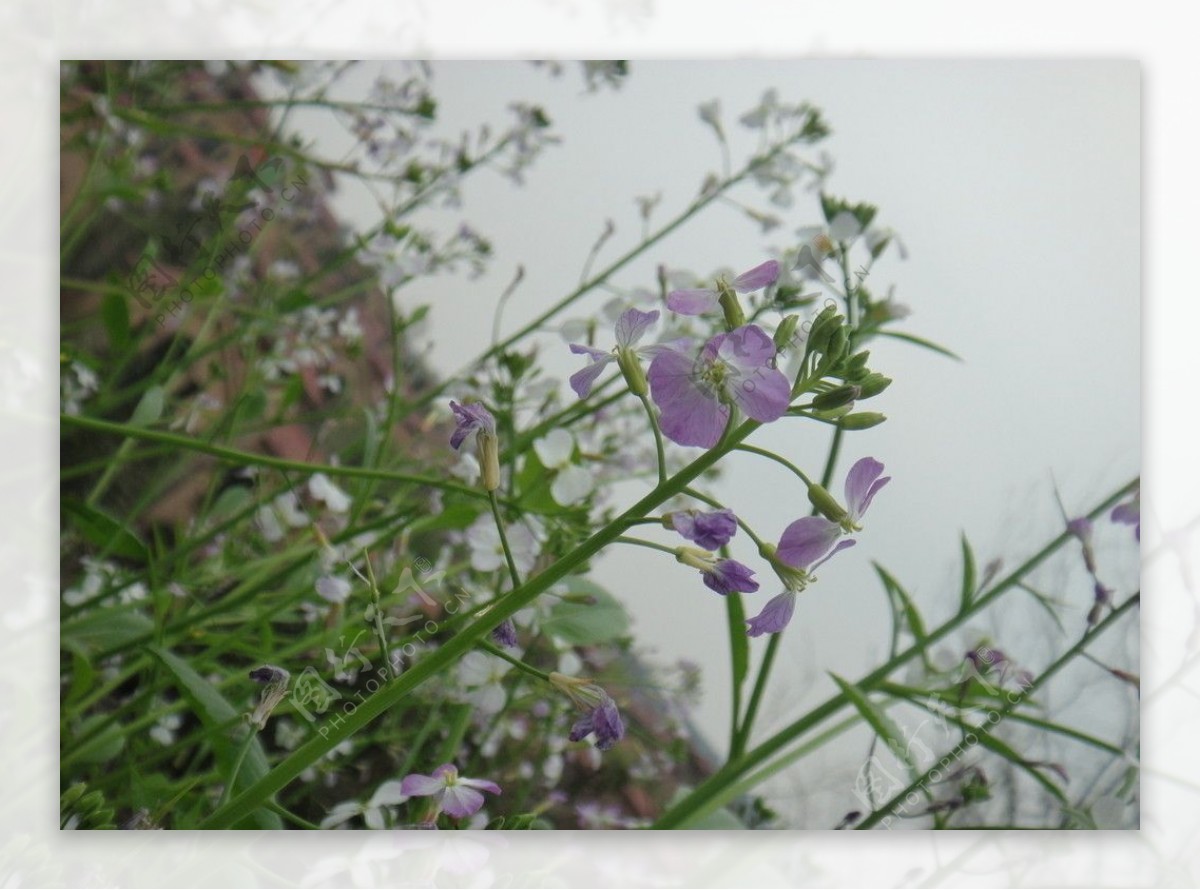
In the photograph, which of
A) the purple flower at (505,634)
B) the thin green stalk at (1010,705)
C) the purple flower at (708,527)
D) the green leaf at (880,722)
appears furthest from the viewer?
the thin green stalk at (1010,705)

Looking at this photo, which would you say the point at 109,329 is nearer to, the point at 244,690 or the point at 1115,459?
the point at 244,690

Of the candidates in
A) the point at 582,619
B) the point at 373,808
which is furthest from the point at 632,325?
the point at 373,808

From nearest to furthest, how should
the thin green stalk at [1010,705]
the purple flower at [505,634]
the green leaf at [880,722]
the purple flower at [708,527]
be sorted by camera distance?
the purple flower at [708,527], the purple flower at [505,634], the green leaf at [880,722], the thin green stalk at [1010,705]

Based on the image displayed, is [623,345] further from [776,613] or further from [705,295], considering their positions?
[776,613]

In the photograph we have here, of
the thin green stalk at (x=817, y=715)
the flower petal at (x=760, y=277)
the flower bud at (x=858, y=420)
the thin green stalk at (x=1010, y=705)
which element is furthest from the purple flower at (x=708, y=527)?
the thin green stalk at (x=1010, y=705)

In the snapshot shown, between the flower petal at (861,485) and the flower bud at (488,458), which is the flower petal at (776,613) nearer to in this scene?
the flower petal at (861,485)

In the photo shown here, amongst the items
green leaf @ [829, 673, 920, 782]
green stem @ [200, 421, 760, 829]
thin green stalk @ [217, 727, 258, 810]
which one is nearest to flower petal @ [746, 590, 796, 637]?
green stem @ [200, 421, 760, 829]
